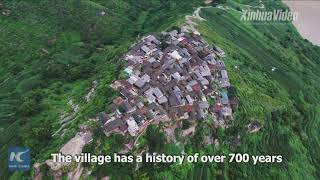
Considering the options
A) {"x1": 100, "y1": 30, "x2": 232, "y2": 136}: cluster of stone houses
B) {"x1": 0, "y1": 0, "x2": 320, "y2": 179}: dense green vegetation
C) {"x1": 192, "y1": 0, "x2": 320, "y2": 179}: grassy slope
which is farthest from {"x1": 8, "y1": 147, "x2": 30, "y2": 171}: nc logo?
{"x1": 192, "y1": 0, "x2": 320, "y2": 179}: grassy slope

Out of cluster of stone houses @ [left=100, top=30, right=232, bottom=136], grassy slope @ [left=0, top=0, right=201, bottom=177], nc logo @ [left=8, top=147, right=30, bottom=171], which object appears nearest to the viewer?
nc logo @ [left=8, top=147, right=30, bottom=171]

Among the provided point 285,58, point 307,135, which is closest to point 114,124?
point 307,135

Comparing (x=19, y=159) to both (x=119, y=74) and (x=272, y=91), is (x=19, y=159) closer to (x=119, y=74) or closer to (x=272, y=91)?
(x=119, y=74)

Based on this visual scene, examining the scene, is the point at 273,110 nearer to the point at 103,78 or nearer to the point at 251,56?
the point at 251,56

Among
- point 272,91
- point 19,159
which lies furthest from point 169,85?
point 19,159

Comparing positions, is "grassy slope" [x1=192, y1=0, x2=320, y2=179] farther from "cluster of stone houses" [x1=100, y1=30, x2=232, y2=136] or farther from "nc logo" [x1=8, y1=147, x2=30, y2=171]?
"nc logo" [x1=8, y1=147, x2=30, y2=171]
